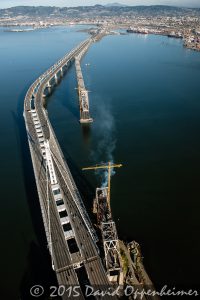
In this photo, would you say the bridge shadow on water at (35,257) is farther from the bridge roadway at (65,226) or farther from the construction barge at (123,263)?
the construction barge at (123,263)

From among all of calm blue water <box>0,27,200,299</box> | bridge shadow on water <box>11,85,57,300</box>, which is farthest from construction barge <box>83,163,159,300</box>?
bridge shadow on water <box>11,85,57,300</box>

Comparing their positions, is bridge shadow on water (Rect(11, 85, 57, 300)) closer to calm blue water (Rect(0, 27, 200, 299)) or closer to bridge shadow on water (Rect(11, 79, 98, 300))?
bridge shadow on water (Rect(11, 79, 98, 300))

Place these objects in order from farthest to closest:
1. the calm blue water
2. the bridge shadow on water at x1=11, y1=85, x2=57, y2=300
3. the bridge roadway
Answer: the calm blue water
the bridge shadow on water at x1=11, y1=85, x2=57, y2=300
the bridge roadway

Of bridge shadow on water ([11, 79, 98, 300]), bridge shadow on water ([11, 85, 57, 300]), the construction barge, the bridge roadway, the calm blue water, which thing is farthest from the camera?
the calm blue water

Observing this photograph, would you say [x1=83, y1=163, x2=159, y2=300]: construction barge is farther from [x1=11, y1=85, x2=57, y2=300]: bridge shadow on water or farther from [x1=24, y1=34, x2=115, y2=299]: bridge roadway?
[x1=11, y1=85, x2=57, y2=300]: bridge shadow on water

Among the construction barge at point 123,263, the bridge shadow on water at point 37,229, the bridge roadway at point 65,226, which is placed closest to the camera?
the bridge roadway at point 65,226

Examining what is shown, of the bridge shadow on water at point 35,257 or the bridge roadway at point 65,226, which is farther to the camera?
the bridge shadow on water at point 35,257

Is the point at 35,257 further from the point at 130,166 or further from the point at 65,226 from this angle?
the point at 130,166

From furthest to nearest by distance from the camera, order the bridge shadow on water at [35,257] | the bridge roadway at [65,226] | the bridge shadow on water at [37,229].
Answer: the bridge shadow on water at [37,229], the bridge shadow on water at [35,257], the bridge roadway at [65,226]

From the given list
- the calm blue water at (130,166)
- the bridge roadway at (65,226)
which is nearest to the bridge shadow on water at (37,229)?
the calm blue water at (130,166)

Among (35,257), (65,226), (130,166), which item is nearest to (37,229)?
(65,226)

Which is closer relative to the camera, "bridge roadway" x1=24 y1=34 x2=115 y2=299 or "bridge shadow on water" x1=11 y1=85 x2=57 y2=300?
"bridge roadway" x1=24 y1=34 x2=115 y2=299
